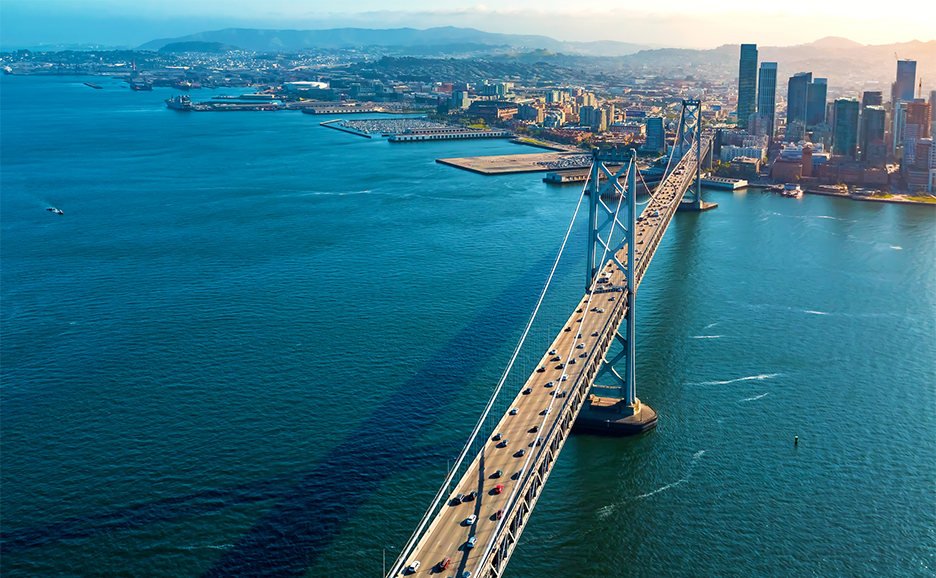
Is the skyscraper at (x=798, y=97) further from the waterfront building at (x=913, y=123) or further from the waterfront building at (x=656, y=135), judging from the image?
the waterfront building at (x=656, y=135)

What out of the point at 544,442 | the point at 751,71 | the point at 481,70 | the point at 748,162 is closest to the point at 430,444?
the point at 544,442

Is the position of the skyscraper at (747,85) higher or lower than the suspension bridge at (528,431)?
higher

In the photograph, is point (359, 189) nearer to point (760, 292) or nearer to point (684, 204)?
point (684, 204)

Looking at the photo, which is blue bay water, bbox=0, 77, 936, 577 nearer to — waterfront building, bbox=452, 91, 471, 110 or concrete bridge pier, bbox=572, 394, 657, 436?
concrete bridge pier, bbox=572, 394, 657, 436

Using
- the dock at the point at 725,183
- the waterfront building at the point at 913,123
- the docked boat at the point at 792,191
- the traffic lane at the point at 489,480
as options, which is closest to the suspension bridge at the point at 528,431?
the traffic lane at the point at 489,480

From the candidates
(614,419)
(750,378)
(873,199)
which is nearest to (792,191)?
(873,199)

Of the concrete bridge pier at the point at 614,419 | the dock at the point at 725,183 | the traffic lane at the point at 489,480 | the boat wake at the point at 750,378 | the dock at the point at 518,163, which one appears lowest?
the concrete bridge pier at the point at 614,419
